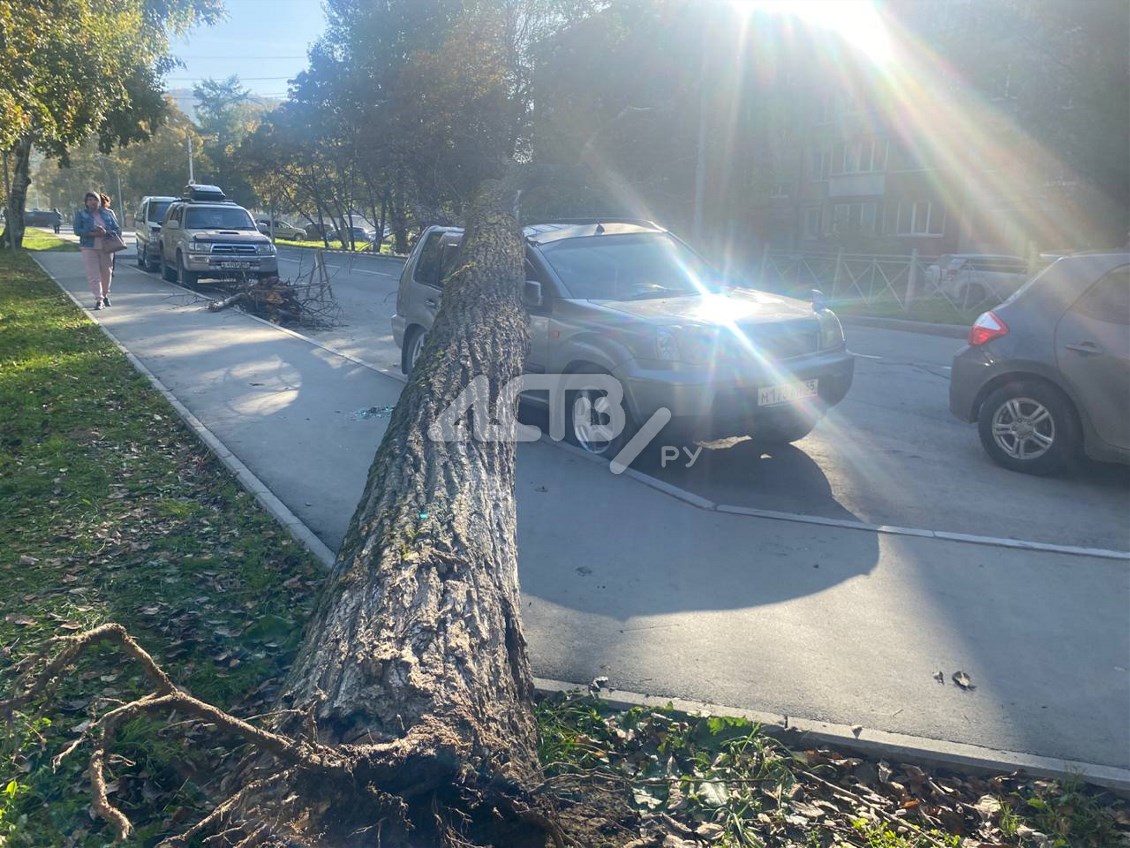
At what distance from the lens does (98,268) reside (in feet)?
54.3

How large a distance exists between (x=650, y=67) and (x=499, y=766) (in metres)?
34.1

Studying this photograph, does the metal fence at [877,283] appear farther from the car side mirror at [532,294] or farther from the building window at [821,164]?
the building window at [821,164]

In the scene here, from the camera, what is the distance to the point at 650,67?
33719 millimetres

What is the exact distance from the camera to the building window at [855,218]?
42438 mm

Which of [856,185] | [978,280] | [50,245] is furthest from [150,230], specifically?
[856,185]

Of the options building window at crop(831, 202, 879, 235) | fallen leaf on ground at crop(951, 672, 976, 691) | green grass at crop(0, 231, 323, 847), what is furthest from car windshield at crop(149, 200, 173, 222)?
fallen leaf on ground at crop(951, 672, 976, 691)

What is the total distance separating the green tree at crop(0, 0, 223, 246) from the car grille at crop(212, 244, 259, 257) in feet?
11.5

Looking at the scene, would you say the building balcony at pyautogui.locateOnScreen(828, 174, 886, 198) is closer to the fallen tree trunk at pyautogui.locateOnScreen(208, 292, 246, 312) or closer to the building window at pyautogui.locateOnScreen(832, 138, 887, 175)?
the building window at pyautogui.locateOnScreen(832, 138, 887, 175)

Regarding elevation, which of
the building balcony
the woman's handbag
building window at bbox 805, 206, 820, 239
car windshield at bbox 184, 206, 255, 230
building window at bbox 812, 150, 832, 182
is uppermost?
building window at bbox 812, 150, 832, 182

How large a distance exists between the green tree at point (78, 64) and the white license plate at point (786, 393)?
1078 cm

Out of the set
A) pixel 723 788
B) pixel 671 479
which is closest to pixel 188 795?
pixel 723 788

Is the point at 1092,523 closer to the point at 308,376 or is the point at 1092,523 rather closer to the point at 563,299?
the point at 563,299

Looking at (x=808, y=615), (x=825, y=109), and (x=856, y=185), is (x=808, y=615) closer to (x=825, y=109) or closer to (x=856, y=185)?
(x=825, y=109)

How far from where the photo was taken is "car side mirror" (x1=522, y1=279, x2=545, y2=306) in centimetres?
790
